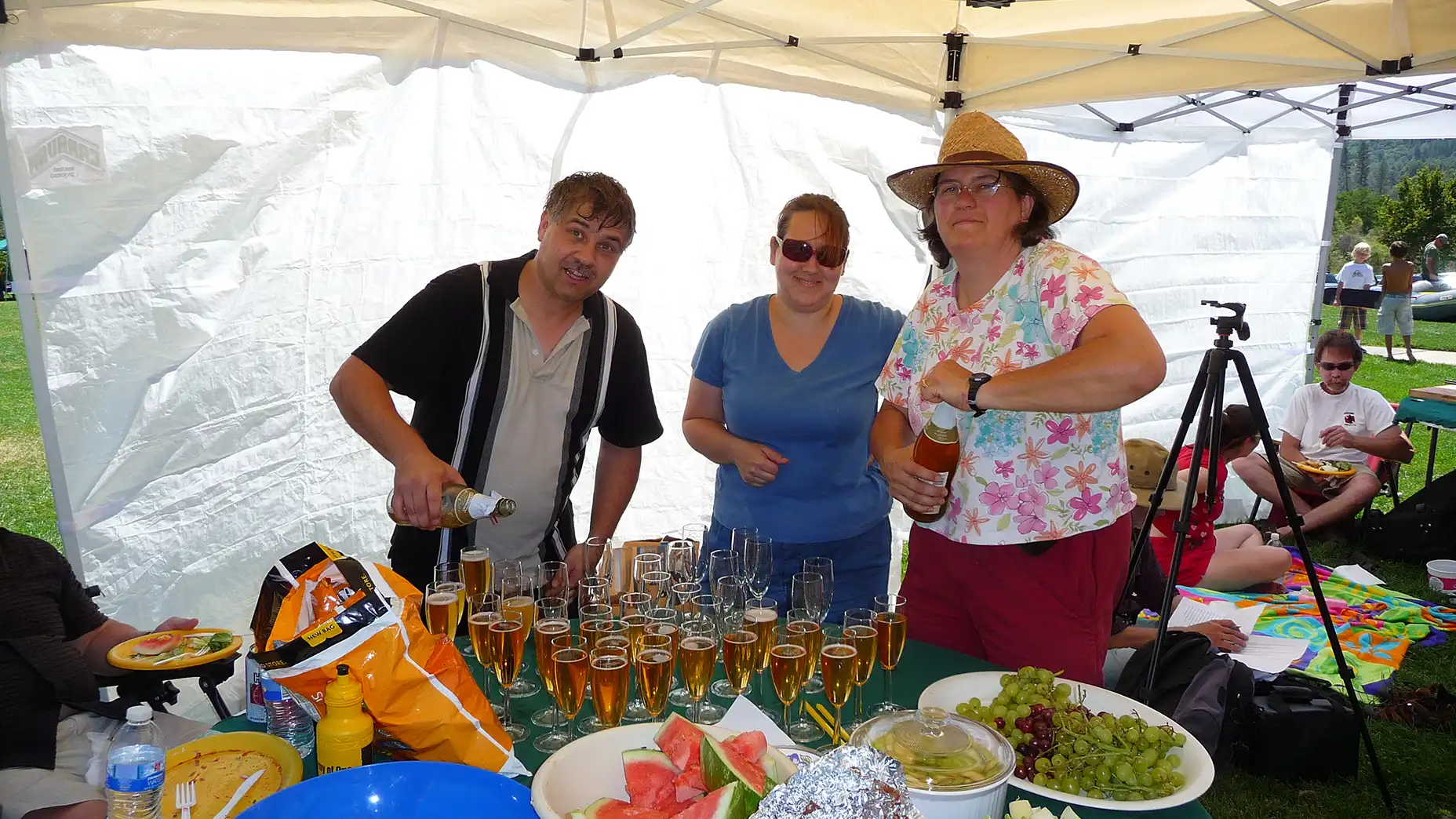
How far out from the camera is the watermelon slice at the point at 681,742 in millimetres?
1184

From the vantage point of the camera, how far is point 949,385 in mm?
2045

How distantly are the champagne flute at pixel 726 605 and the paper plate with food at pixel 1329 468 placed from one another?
20.0ft

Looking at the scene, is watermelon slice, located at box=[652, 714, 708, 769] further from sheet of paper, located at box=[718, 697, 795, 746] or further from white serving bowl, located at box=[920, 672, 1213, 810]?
white serving bowl, located at box=[920, 672, 1213, 810]

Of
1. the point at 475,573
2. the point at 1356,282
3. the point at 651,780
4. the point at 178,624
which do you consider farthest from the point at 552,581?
the point at 1356,282

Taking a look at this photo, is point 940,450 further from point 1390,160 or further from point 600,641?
point 1390,160

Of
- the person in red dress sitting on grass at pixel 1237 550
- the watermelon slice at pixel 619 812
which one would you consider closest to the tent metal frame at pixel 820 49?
the person in red dress sitting on grass at pixel 1237 550

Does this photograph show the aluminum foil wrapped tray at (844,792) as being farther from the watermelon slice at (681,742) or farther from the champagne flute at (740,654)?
the champagne flute at (740,654)

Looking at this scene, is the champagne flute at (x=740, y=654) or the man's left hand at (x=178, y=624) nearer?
the champagne flute at (x=740, y=654)

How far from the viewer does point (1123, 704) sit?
172cm

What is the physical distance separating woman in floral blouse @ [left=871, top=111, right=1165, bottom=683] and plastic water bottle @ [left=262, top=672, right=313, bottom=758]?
128 centimetres

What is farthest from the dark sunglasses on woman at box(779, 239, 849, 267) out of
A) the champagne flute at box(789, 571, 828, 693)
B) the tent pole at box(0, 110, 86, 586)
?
the tent pole at box(0, 110, 86, 586)

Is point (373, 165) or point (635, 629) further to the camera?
point (373, 165)

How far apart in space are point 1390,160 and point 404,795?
27.9 m

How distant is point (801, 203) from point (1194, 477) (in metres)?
1.54
